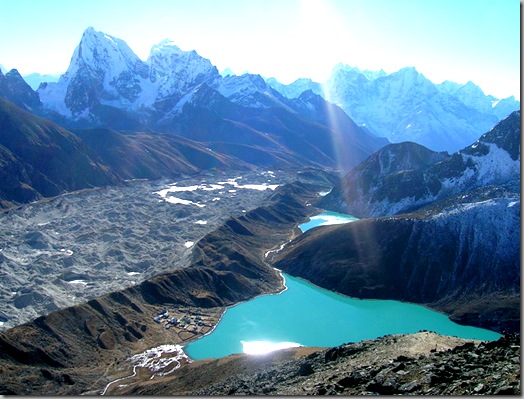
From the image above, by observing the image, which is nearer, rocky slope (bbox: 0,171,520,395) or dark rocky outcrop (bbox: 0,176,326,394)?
rocky slope (bbox: 0,171,520,395)

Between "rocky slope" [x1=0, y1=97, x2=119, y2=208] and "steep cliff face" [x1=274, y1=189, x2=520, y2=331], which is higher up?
"rocky slope" [x1=0, y1=97, x2=119, y2=208]

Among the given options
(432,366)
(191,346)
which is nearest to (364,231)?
(191,346)

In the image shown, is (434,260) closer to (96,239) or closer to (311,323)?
(311,323)

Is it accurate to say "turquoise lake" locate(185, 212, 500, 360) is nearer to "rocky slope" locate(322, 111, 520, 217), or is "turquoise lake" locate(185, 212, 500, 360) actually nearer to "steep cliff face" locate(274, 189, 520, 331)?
"steep cliff face" locate(274, 189, 520, 331)

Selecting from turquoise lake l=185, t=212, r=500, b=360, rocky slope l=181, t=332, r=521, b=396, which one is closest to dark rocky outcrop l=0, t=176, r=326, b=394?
turquoise lake l=185, t=212, r=500, b=360

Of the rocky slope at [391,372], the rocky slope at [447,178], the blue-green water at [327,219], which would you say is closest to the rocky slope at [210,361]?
the rocky slope at [391,372]

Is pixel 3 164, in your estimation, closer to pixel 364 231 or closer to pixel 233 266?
pixel 233 266

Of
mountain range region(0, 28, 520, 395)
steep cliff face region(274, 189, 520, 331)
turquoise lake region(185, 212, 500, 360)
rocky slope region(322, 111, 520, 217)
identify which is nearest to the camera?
mountain range region(0, 28, 520, 395)

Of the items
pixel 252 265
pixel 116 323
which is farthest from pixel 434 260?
pixel 116 323
